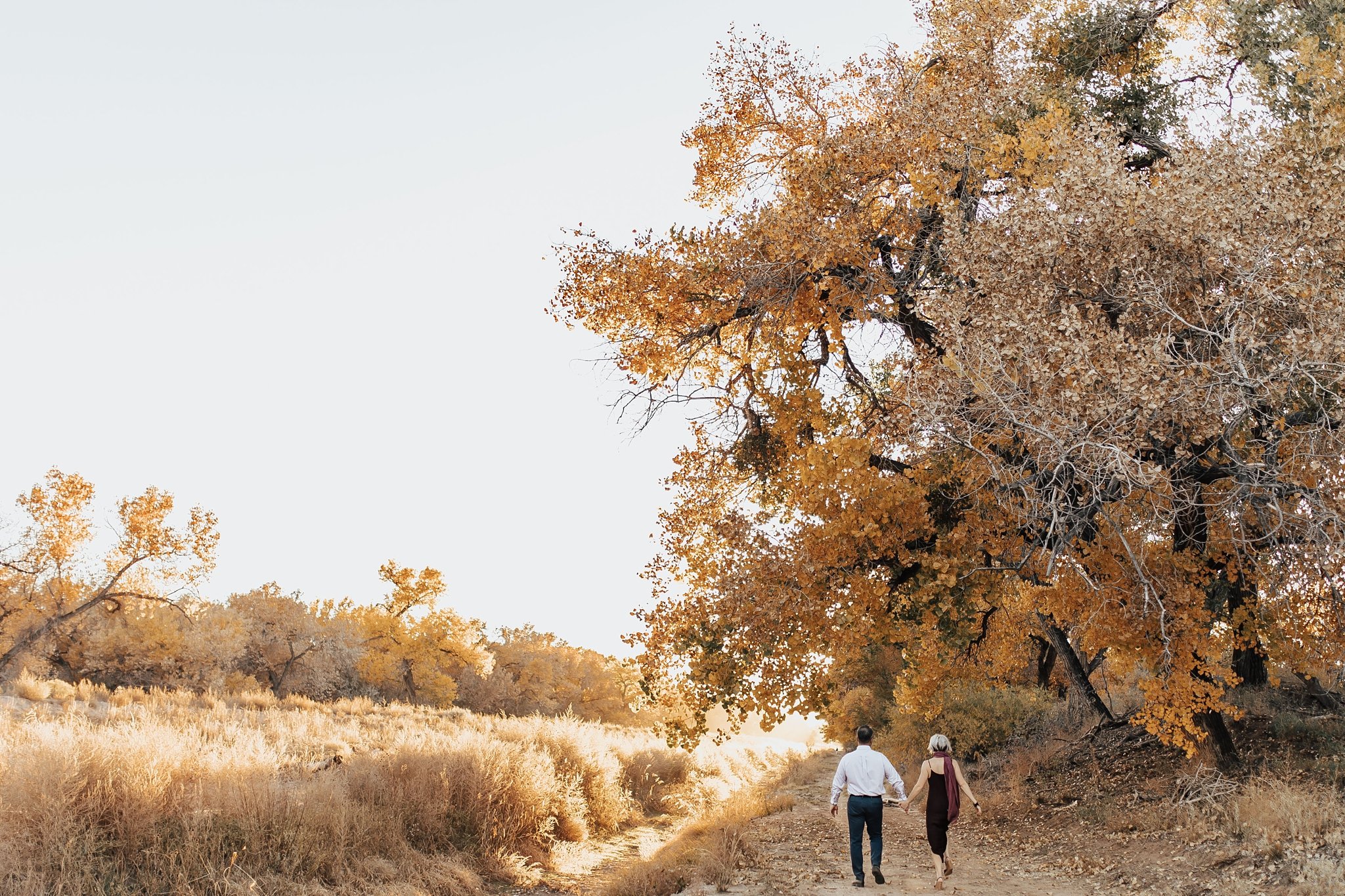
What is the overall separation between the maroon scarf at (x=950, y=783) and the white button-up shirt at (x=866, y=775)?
568 millimetres

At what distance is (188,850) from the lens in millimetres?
8297

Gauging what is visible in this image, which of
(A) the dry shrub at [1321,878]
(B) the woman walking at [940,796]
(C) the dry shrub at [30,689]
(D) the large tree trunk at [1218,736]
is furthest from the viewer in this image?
(C) the dry shrub at [30,689]

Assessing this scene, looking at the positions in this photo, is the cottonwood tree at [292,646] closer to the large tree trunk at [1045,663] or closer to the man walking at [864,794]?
the large tree trunk at [1045,663]

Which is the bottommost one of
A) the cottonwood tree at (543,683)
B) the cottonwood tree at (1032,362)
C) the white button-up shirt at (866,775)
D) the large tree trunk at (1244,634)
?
the cottonwood tree at (543,683)

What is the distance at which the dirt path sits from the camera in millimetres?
9219

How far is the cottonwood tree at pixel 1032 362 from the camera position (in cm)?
894

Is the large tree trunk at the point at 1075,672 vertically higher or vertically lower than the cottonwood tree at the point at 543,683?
higher

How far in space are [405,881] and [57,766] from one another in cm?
387

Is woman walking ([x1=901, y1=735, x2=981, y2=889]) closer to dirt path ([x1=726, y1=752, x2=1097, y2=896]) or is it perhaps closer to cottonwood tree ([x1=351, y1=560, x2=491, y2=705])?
dirt path ([x1=726, y1=752, x2=1097, y2=896])

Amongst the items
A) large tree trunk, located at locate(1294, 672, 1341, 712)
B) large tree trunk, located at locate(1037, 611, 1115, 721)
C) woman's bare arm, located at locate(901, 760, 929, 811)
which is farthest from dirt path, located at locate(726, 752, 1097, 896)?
large tree trunk, located at locate(1294, 672, 1341, 712)

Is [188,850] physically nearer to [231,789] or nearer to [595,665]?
[231,789]

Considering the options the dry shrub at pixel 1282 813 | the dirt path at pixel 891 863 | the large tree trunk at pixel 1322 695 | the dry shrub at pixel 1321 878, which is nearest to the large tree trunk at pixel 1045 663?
the large tree trunk at pixel 1322 695

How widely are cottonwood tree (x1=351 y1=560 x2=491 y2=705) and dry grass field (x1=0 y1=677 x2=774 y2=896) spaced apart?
21.4 meters

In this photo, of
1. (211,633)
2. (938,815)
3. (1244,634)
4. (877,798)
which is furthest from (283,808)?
(211,633)
